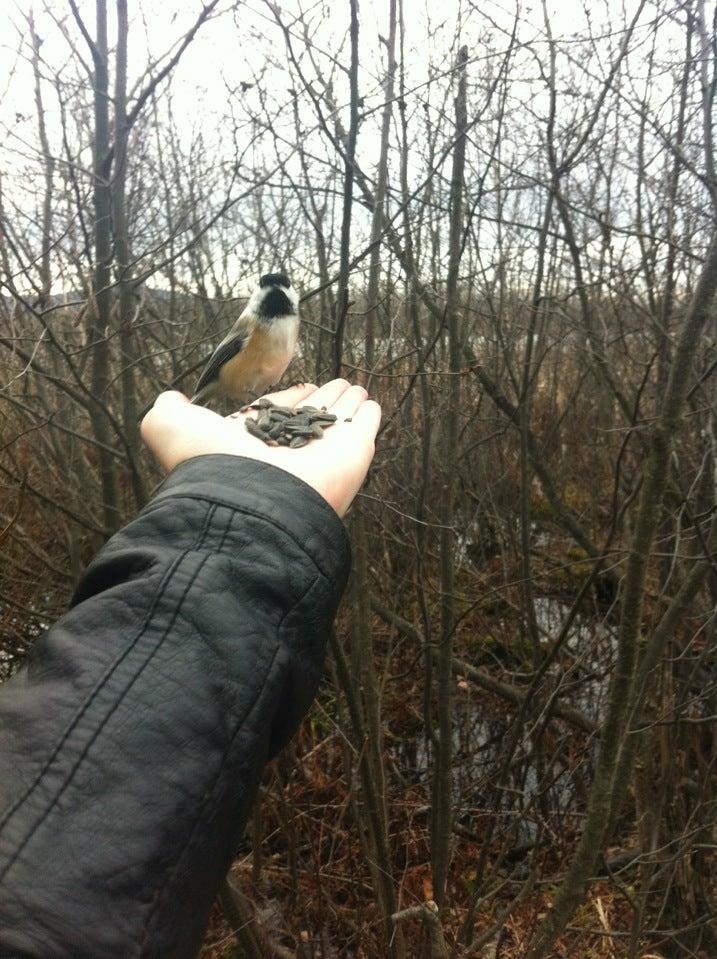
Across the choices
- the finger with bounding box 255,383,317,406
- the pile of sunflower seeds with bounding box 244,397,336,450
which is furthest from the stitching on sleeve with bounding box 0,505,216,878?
the finger with bounding box 255,383,317,406

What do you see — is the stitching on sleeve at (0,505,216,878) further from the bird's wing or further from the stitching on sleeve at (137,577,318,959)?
the bird's wing

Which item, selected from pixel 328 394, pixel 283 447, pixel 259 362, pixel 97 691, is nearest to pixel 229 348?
pixel 259 362

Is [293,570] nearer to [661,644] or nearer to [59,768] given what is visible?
[59,768]

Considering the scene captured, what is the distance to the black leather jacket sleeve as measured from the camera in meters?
0.75

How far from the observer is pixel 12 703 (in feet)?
2.85

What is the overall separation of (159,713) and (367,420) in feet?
4.05

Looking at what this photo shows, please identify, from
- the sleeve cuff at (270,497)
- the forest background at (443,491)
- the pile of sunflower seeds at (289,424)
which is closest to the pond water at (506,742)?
the forest background at (443,491)

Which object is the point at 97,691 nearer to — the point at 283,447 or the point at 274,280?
the point at 283,447

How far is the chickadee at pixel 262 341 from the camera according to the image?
10.5 feet

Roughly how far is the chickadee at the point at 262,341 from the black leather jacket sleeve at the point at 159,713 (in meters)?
2.12

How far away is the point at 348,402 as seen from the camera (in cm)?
226

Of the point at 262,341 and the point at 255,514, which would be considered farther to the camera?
the point at 262,341

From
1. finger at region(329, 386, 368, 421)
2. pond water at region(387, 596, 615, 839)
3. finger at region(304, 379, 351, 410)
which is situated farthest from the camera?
pond water at region(387, 596, 615, 839)

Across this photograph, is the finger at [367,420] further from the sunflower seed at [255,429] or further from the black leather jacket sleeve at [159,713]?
the black leather jacket sleeve at [159,713]
